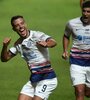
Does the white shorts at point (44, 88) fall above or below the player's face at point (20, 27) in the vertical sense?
below

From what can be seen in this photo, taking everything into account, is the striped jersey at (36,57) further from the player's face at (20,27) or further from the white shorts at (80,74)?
the white shorts at (80,74)

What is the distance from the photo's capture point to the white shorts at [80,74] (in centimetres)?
838

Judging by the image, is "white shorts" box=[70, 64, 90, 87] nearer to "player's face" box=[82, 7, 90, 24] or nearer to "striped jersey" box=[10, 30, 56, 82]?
"striped jersey" box=[10, 30, 56, 82]

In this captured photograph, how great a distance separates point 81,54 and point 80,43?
7.9 inches

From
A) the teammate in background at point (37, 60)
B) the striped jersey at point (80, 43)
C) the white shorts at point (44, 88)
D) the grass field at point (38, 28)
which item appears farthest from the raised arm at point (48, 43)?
the grass field at point (38, 28)

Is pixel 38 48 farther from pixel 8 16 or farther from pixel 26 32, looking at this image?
pixel 8 16

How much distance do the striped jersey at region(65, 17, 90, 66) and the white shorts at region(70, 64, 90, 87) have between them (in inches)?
3.0

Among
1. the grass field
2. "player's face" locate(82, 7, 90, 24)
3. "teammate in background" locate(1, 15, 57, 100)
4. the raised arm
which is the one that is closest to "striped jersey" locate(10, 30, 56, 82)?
"teammate in background" locate(1, 15, 57, 100)

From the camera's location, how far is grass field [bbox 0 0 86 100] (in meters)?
10.8

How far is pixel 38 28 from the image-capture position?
17188mm

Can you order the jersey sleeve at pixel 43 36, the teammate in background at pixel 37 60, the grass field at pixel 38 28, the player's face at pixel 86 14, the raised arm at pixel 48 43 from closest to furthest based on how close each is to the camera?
the raised arm at pixel 48 43 → the jersey sleeve at pixel 43 36 → the teammate in background at pixel 37 60 → the player's face at pixel 86 14 → the grass field at pixel 38 28

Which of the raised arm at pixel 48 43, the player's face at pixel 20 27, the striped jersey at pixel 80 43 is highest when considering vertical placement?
the player's face at pixel 20 27

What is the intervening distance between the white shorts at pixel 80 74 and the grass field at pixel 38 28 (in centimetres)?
162

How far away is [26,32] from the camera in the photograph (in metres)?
7.86
